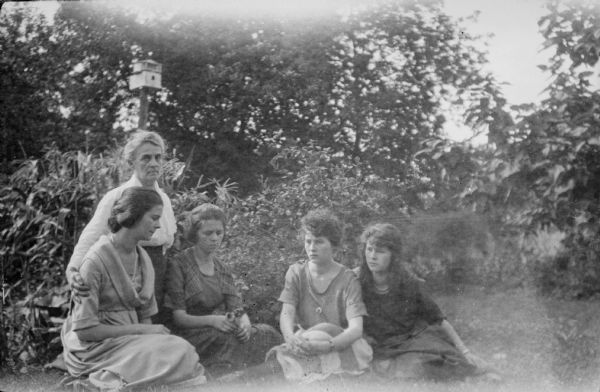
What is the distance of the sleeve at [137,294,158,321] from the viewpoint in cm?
312

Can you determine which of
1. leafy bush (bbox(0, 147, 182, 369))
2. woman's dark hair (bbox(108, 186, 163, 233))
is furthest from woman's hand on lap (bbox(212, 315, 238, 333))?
leafy bush (bbox(0, 147, 182, 369))

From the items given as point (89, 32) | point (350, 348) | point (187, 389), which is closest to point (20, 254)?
point (89, 32)

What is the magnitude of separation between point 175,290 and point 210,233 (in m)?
0.37

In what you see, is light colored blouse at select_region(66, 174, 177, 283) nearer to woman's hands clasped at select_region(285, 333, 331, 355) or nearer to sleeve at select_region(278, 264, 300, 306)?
sleeve at select_region(278, 264, 300, 306)

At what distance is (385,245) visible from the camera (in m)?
3.42

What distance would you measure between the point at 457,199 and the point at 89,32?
272 cm

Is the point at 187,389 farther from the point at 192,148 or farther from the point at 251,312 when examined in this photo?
the point at 192,148

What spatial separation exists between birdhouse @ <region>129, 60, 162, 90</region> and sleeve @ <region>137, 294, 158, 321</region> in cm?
165

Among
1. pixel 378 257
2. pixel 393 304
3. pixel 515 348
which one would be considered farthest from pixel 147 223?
pixel 515 348

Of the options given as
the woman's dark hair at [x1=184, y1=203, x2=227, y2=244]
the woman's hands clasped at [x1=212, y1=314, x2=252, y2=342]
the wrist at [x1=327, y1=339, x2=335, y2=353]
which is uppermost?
the woman's dark hair at [x1=184, y1=203, x2=227, y2=244]

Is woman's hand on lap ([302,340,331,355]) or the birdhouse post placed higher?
the birdhouse post

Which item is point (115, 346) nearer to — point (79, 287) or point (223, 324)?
point (79, 287)

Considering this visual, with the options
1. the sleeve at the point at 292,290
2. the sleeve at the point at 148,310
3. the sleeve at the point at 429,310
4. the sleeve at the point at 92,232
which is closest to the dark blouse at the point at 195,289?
the sleeve at the point at 148,310

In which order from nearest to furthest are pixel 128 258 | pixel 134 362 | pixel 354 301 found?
pixel 134 362
pixel 128 258
pixel 354 301
